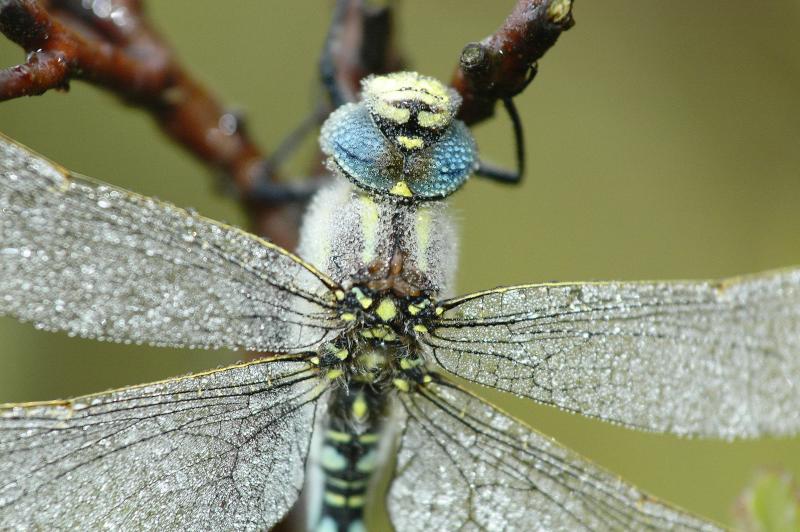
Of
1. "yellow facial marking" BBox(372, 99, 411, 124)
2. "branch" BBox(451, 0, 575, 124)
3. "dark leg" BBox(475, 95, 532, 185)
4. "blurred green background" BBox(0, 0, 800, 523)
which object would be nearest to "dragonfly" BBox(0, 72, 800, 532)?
"yellow facial marking" BBox(372, 99, 411, 124)

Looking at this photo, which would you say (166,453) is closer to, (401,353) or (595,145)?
(401,353)

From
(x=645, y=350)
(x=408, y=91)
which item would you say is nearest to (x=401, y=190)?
(x=408, y=91)

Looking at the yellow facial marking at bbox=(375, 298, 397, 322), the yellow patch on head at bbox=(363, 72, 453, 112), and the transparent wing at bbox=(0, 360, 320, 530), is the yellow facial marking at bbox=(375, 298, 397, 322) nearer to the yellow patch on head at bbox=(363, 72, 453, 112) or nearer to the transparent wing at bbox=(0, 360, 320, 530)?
the transparent wing at bbox=(0, 360, 320, 530)

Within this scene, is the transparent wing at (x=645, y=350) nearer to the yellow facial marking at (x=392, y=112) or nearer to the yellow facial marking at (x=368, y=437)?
the yellow facial marking at (x=368, y=437)

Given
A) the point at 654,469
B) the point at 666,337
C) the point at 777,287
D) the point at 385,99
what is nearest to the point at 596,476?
the point at 666,337

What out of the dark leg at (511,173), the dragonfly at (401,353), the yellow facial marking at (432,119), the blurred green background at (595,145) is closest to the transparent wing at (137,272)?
the dragonfly at (401,353)

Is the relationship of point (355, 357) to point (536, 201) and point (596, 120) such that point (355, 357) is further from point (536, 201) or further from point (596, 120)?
point (596, 120)
